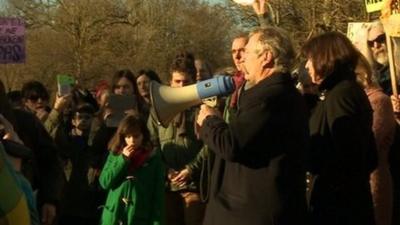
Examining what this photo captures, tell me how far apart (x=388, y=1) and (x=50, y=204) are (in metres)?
2.71

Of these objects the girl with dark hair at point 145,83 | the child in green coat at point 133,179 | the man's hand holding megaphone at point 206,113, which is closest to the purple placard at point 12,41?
the girl with dark hair at point 145,83

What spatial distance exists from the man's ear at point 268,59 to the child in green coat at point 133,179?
84.7 inches

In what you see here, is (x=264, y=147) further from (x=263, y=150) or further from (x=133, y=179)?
(x=133, y=179)

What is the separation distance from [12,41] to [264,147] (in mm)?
6547

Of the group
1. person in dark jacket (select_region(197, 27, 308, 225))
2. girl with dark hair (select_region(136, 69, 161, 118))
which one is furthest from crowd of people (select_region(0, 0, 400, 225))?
girl with dark hair (select_region(136, 69, 161, 118))

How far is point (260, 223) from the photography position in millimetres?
4113

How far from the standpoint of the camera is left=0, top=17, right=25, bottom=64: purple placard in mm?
9758

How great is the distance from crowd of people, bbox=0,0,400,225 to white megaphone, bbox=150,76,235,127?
0.10 meters

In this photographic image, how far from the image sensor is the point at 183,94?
473 centimetres

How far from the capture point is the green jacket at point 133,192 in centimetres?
618

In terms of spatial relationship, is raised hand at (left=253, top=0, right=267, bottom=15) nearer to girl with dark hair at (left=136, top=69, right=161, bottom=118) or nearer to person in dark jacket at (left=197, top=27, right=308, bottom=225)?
person in dark jacket at (left=197, top=27, right=308, bottom=225)

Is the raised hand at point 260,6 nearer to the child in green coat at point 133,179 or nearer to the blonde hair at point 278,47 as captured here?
the blonde hair at point 278,47

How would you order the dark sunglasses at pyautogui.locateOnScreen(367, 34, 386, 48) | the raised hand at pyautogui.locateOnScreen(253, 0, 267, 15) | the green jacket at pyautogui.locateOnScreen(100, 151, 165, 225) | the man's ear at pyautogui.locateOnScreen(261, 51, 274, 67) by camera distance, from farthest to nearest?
the dark sunglasses at pyautogui.locateOnScreen(367, 34, 386, 48) < the green jacket at pyautogui.locateOnScreen(100, 151, 165, 225) < the raised hand at pyautogui.locateOnScreen(253, 0, 267, 15) < the man's ear at pyautogui.locateOnScreen(261, 51, 274, 67)

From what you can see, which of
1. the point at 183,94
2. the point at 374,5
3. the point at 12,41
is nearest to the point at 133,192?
the point at 183,94
